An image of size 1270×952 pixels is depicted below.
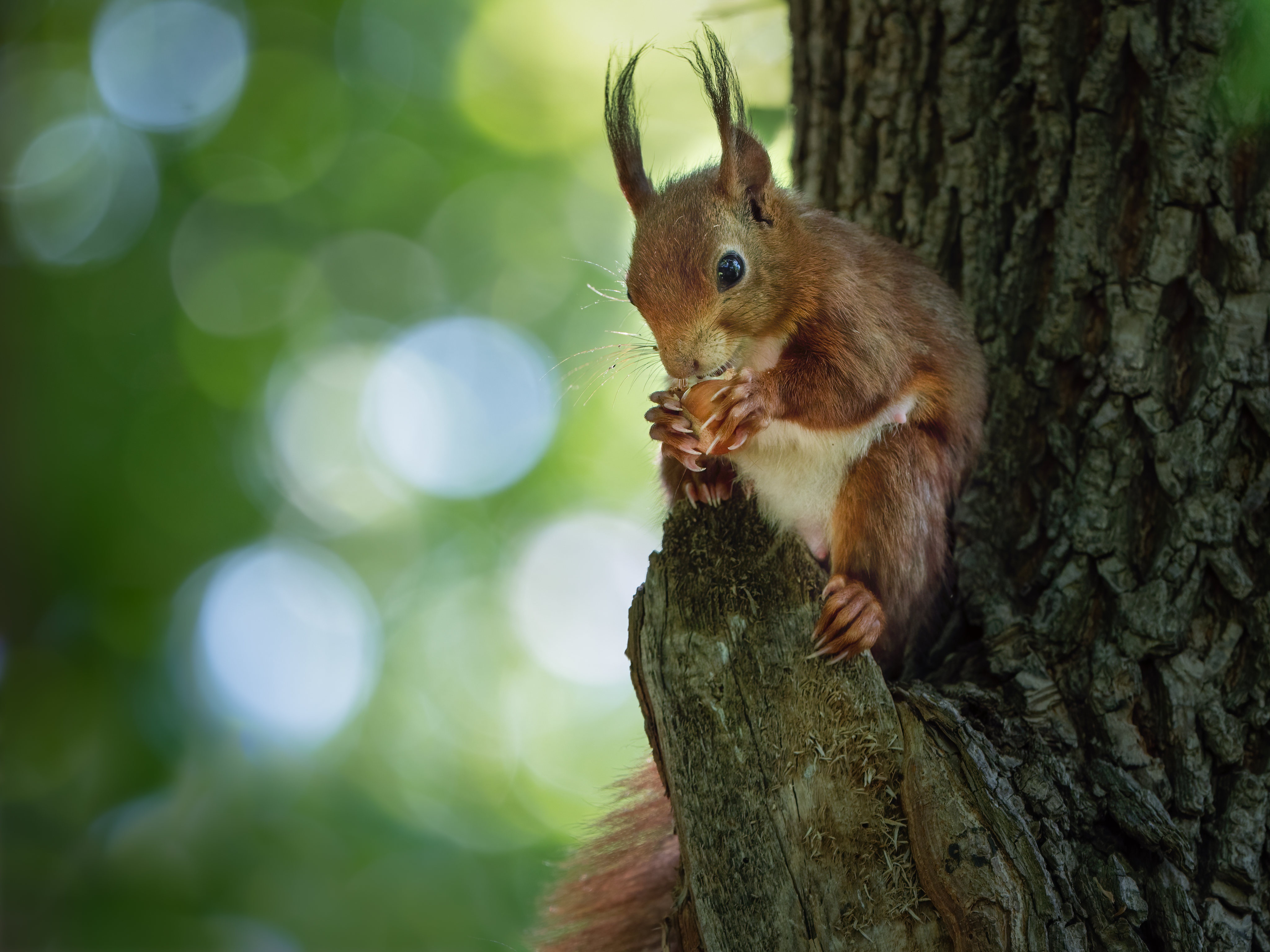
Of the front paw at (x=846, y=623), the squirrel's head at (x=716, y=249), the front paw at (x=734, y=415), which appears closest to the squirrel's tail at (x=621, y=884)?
the front paw at (x=846, y=623)

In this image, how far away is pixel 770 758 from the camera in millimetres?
1481

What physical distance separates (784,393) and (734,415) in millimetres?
180

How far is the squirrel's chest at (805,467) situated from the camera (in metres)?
1.98

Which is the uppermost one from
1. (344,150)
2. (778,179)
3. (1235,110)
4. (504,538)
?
(1235,110)

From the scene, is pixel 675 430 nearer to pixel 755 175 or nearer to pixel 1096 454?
pixel 755 175

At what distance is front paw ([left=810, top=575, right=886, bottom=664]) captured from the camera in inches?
60.7

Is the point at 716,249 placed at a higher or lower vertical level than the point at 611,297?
higher

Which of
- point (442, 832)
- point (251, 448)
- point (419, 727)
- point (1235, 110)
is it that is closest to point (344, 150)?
point (251, 448)

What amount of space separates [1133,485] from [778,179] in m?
1.05

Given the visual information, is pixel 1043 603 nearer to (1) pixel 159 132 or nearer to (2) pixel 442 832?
(2) pixel 442 832

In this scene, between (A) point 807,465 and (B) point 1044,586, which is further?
(A) point 807,465

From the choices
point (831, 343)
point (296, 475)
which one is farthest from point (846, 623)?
point (296, 475)

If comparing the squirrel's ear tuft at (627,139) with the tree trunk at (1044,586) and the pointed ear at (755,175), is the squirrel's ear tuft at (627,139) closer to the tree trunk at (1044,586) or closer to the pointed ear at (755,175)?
the pointed ear at (755,175)

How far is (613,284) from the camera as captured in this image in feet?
8.28
